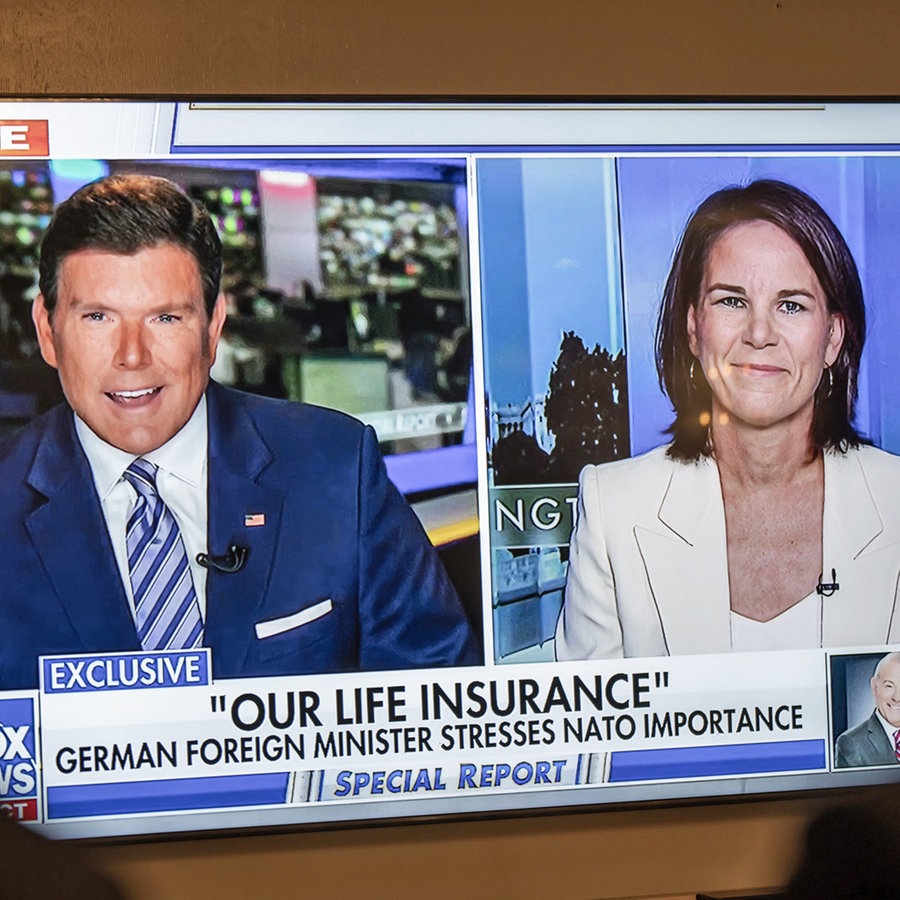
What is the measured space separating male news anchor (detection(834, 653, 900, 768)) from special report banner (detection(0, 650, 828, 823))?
0.05 m

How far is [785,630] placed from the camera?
206cm

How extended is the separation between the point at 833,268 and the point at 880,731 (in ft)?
2.88

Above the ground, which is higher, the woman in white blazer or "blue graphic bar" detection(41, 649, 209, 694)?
the woman in white blazer

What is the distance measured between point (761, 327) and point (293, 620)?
3.31 feet

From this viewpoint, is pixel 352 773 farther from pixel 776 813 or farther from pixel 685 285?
pixel 685 285

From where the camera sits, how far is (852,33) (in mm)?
2148

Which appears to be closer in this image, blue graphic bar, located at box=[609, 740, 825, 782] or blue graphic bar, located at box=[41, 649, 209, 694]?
blue graphic bar, located at box=[41, 649, 209, 694]

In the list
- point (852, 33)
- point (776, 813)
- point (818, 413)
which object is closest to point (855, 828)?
point (776, 813)

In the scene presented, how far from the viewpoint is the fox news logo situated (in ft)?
6.16

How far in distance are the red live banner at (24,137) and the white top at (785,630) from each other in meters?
1.49

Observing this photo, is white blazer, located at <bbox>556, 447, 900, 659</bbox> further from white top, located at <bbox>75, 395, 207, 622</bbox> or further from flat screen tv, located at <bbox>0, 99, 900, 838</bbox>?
white top, located at <bbox>75, 395, 207, 622</bbox>

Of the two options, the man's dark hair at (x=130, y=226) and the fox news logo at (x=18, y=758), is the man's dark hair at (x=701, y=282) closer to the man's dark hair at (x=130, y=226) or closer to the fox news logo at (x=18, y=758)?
the man's dark hair at (x=130, y=226)

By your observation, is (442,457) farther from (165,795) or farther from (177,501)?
(165,795)

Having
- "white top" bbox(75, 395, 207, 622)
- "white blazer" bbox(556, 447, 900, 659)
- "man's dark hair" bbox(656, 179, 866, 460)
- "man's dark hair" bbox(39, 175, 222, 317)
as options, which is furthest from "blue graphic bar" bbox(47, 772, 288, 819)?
"man's dark hair" bbox(656, 179, 866, 460)
